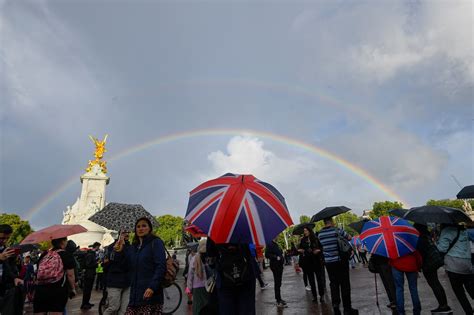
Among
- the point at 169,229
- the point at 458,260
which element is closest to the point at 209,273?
the point at 458,260

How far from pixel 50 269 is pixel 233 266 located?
348cm

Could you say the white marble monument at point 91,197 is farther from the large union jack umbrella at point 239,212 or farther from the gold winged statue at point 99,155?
the large union jack umbrella at point 239,212

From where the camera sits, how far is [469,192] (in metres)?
8.18

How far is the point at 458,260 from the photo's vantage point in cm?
538

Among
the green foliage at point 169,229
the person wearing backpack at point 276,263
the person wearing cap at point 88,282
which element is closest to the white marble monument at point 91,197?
the green foliage at point 169,229

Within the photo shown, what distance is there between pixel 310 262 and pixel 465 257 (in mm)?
4497

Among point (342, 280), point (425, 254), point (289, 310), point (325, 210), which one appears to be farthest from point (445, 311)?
point (289, 310)

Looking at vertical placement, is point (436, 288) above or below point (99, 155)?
below

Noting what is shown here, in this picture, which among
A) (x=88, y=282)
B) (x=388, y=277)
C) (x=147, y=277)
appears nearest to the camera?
(x=147, y=277)

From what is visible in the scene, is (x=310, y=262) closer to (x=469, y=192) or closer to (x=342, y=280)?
(x=342, y=280)

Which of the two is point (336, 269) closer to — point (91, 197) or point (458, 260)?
point (458, 260)

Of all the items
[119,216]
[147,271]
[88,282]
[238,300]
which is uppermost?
[119,216]

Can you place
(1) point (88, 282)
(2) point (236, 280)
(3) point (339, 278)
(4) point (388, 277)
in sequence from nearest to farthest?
(2) point (236, 280), (3) point (339, 278), (4) point (388, 277), (1) point (88, 282)

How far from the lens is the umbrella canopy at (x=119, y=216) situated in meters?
7.80
